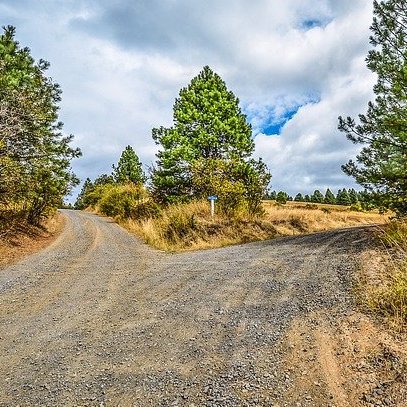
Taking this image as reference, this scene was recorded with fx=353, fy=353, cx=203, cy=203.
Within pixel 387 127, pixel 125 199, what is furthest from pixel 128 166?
pixel 387 127

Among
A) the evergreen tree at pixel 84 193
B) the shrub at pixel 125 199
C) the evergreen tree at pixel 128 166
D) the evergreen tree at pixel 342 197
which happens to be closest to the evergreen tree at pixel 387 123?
the shrub at pixel 125 199

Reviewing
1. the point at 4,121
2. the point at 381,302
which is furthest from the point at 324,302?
the point at 4,121

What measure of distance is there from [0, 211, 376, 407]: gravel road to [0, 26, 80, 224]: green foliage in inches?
207

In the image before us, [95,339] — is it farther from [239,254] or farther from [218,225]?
[218,225]

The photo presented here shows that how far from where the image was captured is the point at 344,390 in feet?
9.75

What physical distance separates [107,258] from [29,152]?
544 cm

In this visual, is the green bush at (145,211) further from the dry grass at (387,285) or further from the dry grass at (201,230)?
the dry grass at (387,285)

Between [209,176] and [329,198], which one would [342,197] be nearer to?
[329,198]

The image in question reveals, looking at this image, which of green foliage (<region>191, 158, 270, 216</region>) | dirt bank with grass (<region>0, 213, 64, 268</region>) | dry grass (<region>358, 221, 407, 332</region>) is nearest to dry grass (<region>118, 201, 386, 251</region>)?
green foliage (<region>191, 158, 270, 216</region>)

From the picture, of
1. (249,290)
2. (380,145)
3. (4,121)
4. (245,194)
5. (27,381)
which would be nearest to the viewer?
(27,381)

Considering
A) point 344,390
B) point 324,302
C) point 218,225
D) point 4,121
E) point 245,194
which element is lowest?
point 344,390

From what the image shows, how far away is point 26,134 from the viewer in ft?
41.8

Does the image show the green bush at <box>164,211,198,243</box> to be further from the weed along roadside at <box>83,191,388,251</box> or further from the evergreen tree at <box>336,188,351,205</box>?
the evergreen tree at <box>336,188,351,205</box>

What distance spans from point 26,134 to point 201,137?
29.0ft
